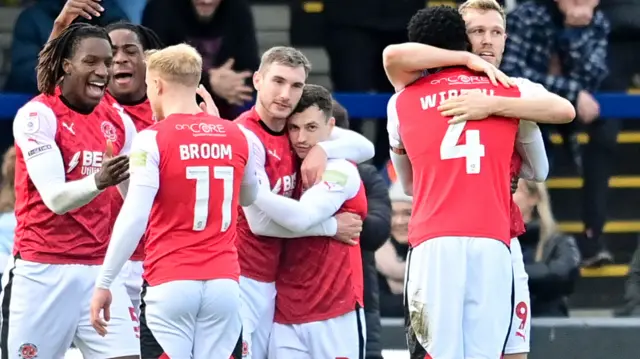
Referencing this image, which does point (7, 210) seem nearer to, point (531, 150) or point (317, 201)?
point (317, 201)

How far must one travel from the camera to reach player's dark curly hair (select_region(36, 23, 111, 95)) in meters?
7.19

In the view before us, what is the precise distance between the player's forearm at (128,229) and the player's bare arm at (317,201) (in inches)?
29.6

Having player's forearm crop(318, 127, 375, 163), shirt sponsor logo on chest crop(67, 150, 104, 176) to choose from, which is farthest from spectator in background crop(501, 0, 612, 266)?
shirt sponsor logo on chest crop(67, 150, 104, 176)

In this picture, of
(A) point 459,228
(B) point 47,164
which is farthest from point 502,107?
(B) point 47,164

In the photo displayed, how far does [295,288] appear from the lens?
290 inches

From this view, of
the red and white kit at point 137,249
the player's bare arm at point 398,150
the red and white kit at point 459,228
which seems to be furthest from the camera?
the red and white kit at point 137,249

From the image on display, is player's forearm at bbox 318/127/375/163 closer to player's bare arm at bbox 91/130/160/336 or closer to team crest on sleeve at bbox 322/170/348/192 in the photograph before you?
team crest on sleeve at bbox 322/170/348/192

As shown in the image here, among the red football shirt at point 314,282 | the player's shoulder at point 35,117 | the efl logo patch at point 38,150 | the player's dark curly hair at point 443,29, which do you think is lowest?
the red football shirt at point 314,282

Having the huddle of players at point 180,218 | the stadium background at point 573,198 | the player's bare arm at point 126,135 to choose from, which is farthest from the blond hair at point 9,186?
the player's bare arm at point 126,135

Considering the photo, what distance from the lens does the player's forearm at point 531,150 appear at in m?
6.82

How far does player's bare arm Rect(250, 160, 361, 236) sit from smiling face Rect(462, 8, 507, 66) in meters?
0.91

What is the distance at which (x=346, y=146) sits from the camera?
24.8 ft

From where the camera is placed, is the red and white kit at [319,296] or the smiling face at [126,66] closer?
the red and white kit at [319,296]

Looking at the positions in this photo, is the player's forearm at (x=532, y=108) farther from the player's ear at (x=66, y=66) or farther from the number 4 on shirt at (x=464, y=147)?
the player's ear at (x=66, y=66)
